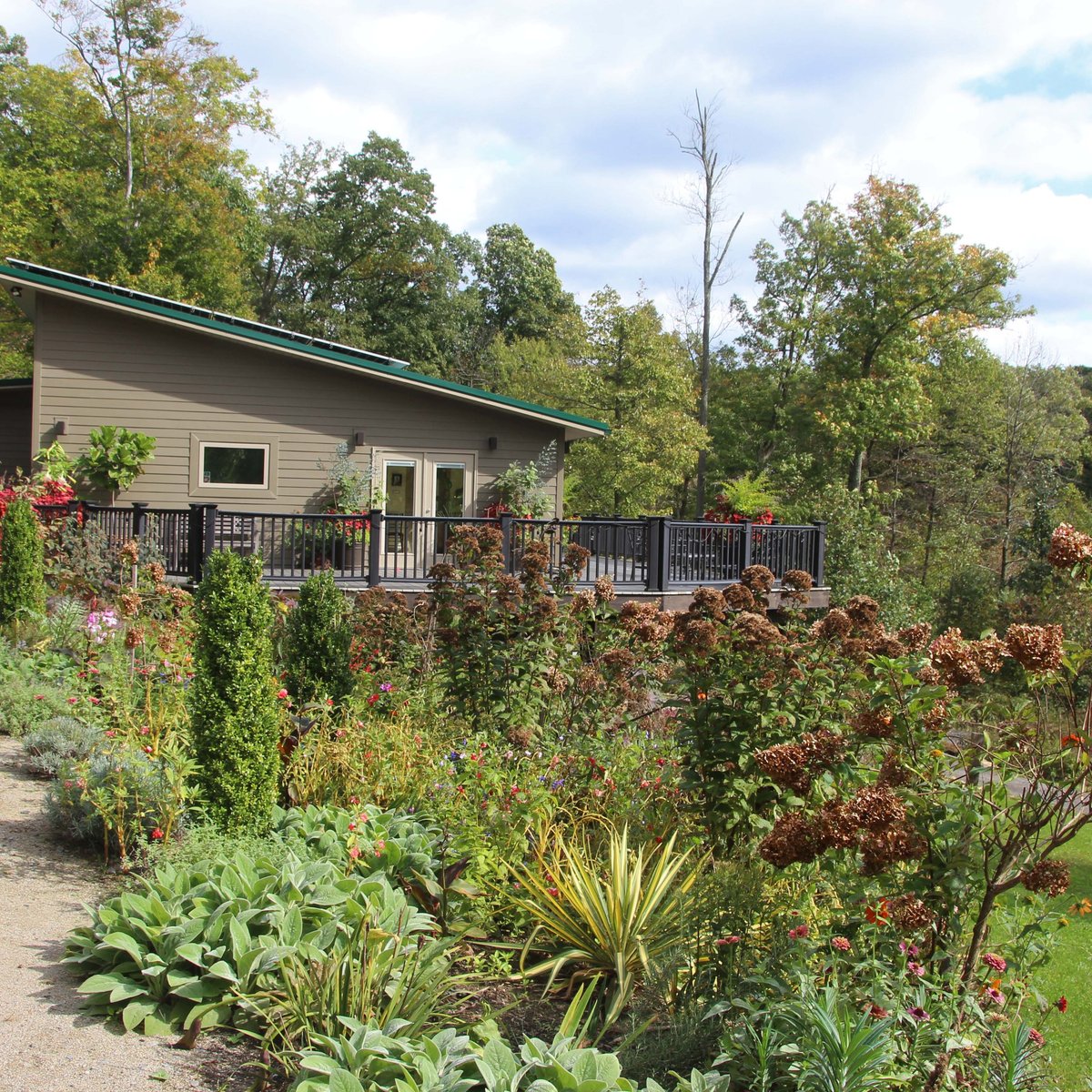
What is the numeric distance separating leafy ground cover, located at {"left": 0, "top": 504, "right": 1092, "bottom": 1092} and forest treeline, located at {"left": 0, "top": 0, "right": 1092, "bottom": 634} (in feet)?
47.5

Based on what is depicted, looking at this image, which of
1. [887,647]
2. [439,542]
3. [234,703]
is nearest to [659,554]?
[439,542]

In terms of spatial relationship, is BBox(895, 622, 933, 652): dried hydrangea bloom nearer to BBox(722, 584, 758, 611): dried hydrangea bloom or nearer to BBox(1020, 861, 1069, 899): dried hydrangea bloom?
BBox(722, 584, 758, 611): dried hydrangea bloom

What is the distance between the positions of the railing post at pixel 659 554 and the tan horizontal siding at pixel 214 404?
13.3 ft

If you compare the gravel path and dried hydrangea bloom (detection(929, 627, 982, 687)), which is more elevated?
dried hydrangea bloom (detection(929, 627, 982, 687))

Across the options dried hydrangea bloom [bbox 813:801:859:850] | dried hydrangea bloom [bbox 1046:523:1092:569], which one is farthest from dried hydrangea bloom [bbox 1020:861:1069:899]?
dried hydrangea bloom [bbox 1046:523:1092:569]

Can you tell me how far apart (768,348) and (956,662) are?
25261 millimetres

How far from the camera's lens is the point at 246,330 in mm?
14672

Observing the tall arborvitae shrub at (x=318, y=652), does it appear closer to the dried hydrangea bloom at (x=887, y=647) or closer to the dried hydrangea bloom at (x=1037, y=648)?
the dried hydrangea bloom at (x=887, y=647)

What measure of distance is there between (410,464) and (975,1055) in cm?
1381

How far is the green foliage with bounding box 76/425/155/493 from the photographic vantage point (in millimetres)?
14312

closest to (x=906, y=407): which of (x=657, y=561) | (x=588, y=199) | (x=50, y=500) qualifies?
(x=588, y=199)

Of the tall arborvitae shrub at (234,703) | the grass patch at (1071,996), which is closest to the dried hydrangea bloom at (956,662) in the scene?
the grass patch at (1071,996)

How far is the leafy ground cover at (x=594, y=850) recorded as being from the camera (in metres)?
2.94

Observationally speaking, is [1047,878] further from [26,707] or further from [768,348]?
[768,348]
